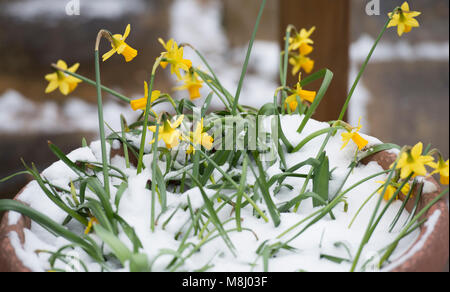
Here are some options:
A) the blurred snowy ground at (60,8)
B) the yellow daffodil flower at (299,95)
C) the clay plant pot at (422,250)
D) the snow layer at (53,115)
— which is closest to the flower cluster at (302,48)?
the yellow daffodil flower at (299,95)

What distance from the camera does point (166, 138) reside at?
18.9 inches

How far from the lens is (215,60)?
8.71 feet

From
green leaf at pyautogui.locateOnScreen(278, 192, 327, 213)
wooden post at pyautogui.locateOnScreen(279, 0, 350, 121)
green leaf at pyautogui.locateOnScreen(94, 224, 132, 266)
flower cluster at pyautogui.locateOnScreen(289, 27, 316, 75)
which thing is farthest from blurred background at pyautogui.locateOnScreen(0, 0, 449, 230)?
green leaf at pyautogui.locateOnScreen(94, 224, 132, 266)

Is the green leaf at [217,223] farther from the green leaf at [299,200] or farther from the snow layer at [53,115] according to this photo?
the snow layer at [53,115]

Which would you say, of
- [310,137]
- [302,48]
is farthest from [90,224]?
[302,48]

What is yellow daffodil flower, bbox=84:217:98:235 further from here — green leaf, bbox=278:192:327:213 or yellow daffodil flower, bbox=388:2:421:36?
yellow daffodil flower, bbox=388:2:421:36

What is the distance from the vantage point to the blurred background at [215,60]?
5.06 ft

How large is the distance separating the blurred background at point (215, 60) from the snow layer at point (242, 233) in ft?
2.03

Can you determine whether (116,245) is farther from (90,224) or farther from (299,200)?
(299,200)

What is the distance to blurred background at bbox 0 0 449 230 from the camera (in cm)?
154

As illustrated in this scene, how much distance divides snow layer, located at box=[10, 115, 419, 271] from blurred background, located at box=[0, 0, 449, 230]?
2.03 feet

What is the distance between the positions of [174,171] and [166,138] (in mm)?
94

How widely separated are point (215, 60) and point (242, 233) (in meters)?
2.23
